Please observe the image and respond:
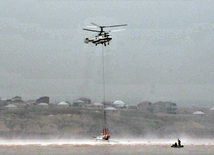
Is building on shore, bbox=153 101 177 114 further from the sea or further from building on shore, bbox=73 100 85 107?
the sea

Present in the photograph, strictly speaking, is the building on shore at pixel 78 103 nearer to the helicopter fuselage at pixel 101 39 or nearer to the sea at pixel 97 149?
the sea at pixel 97 149

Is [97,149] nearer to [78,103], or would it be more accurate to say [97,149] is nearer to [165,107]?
[78,103]

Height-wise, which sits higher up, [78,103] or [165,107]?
[78,103]

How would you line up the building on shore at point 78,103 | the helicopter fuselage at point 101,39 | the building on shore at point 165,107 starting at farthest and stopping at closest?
the building on shore at point 165,107, the building on shore at point 78,103, the helicopter fuselage at point 101,39

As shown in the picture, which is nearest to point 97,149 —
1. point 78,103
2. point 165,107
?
point 78,103

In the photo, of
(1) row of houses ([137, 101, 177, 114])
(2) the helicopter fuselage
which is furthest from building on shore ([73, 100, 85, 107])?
(2) the helicopter fuselage

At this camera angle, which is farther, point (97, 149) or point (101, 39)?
point (97, 149)

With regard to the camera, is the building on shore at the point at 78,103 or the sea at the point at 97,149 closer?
the sea at the point at 97,149

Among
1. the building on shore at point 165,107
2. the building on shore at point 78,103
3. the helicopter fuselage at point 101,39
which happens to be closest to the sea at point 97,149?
the helicopter fuselage at point 101,39

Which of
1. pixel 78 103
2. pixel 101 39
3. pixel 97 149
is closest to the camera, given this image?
pixel 101 39

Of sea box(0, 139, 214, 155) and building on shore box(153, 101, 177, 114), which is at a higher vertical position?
building on shore box(153, 101, 177, 114)

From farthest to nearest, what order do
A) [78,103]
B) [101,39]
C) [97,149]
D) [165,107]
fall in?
[165,107], [78,103], [97,149], [101,39]
